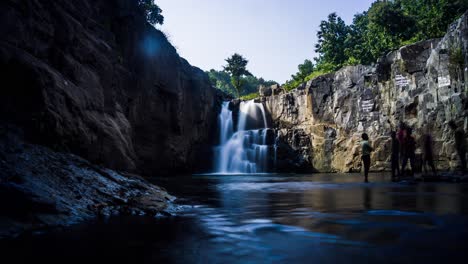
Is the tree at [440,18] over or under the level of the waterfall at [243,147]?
over

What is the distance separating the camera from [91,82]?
10148mm

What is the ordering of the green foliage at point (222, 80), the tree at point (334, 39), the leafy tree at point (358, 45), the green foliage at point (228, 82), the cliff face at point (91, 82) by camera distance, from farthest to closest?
the green foliage at point (222, 80) < the green foliage at point (228, 82) < the tree at point (334, 39) < the leafy tree at point (358, 45) < the cliff face at point (91, 82)

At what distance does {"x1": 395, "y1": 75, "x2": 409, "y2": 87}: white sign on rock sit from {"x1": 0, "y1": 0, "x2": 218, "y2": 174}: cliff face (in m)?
16.6

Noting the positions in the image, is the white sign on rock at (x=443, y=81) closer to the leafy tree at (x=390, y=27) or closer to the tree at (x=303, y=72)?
the leafy tree at (x=390, y=27)

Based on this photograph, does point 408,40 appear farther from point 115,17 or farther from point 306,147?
point 115,17

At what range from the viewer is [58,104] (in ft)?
24.4

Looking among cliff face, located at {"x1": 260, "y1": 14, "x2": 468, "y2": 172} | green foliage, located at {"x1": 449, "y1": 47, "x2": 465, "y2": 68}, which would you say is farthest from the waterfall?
green foliage, located at {"x1": 449, "y1": 47, "x2": 465, "y2": 68}

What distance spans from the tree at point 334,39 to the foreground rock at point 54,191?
3705cm

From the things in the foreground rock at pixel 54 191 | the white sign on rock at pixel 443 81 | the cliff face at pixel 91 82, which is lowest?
the foreground rock at pixel 54 191

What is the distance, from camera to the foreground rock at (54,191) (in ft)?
11.1

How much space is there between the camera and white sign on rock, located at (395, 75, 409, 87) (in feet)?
76.3

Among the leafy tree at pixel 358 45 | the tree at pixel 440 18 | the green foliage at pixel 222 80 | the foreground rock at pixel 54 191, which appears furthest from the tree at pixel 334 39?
the green foliage at pixel 222 80

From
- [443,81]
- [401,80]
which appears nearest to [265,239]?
[443,81]

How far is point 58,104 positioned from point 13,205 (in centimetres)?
469
